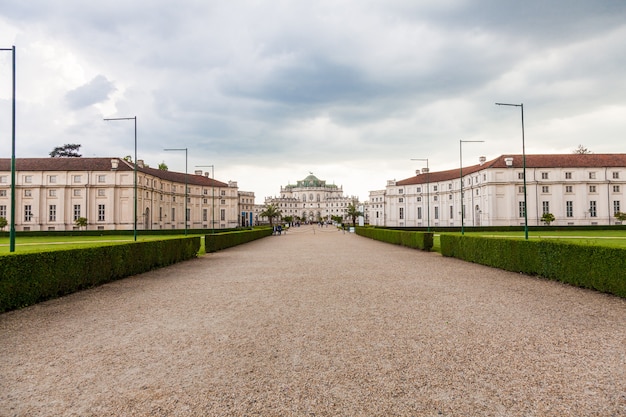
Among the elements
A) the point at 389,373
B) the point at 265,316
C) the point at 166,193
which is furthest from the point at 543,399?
the point at 166,193

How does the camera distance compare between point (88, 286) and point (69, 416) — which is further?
point (88, 286)

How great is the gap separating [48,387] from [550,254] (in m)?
13.2

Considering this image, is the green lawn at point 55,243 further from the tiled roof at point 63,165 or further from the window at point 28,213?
the window at point 28,213

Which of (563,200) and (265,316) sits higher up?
(563,200)

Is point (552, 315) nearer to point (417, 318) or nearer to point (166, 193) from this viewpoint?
point (417, 318)

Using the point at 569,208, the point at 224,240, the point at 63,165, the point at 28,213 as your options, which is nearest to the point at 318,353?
the point at 224,240

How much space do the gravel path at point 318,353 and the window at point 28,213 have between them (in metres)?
59.7

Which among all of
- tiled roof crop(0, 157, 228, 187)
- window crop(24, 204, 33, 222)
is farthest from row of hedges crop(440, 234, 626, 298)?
window crop(24, 204, 33, 222)

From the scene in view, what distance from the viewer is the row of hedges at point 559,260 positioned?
30.8 ft

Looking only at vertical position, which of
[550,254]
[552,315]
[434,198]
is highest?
[434,198]

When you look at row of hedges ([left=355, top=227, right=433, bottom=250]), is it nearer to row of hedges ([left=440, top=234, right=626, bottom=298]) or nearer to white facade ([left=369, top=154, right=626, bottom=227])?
row of hedges ([left=440, top=234, right=626, bottom=298])

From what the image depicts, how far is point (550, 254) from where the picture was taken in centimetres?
1180

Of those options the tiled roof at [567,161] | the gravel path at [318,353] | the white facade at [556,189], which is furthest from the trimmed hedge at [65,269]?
the tiled roof at [567,161]

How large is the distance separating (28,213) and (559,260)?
68905mm
